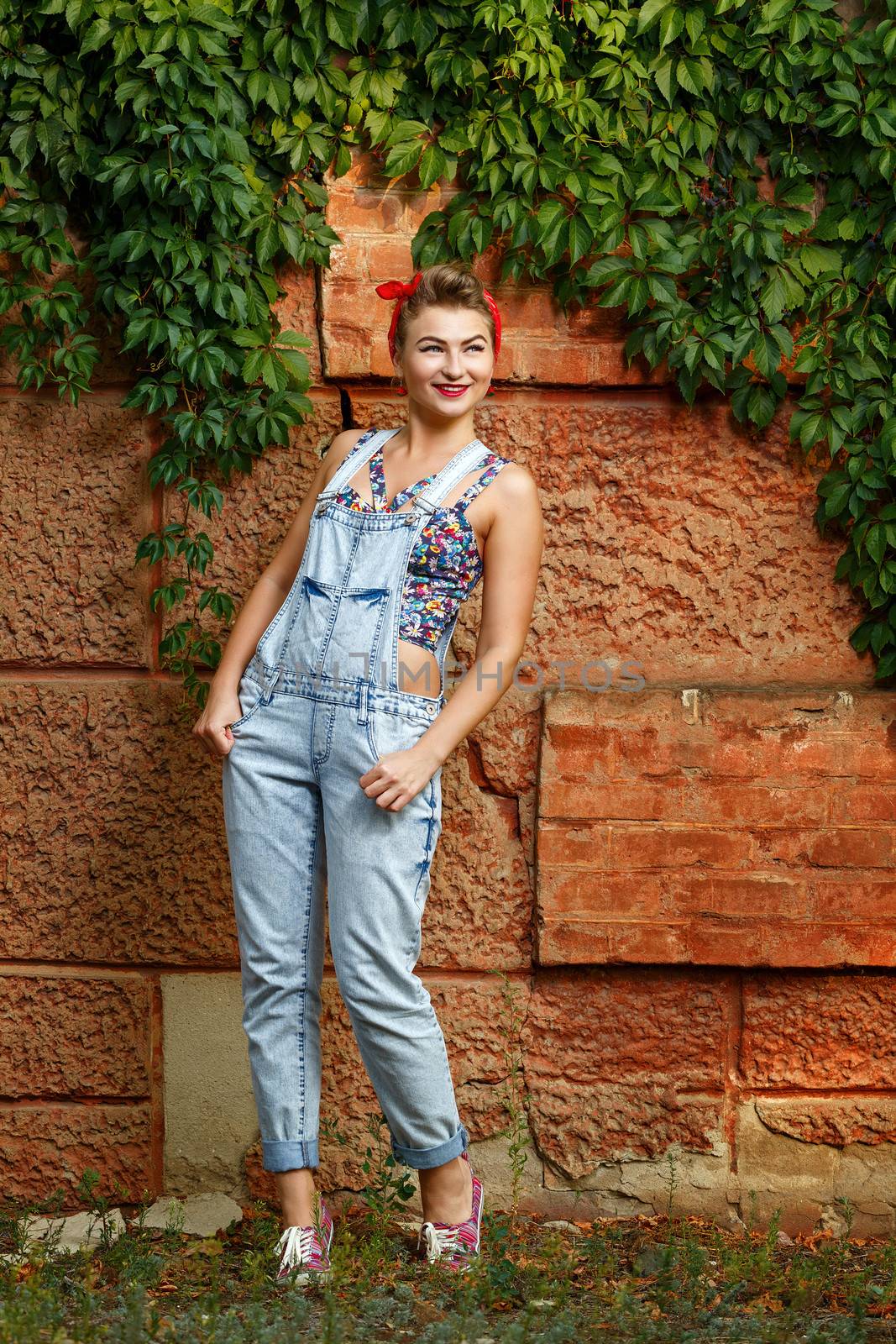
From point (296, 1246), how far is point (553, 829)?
3.24 ft

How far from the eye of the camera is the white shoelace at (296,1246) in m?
2.33

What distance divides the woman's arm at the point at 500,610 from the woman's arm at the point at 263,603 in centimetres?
37

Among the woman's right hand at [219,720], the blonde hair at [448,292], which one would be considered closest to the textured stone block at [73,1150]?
the woman's right hand at [219,720]

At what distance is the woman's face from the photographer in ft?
→ 7.70

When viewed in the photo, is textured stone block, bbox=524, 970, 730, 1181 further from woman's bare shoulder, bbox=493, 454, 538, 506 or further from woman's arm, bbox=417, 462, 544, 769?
woman's bare shoulder, bbox=493, 454, 538, 506

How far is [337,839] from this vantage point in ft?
7.49

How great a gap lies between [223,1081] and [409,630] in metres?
1.21

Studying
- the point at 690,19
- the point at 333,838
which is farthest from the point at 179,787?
the point at 690,19

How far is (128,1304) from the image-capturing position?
7.07 feet

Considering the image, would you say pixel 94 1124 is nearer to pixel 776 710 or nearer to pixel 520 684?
pixel 520 684

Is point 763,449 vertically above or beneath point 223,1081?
above

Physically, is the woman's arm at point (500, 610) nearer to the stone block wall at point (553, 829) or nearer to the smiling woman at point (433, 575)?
the smiling woman at point (433, 575)

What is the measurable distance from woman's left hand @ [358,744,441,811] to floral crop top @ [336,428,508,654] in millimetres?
239

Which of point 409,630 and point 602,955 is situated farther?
point 602,955
